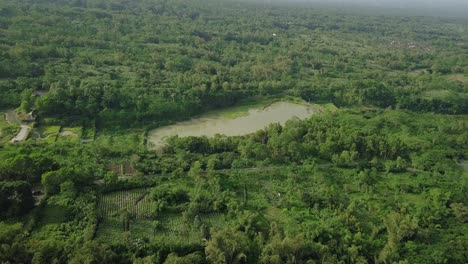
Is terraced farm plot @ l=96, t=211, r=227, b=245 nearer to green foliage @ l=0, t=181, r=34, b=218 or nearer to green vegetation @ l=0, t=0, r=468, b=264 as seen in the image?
green vegetation @ l=0, t=0, r=468, b=264

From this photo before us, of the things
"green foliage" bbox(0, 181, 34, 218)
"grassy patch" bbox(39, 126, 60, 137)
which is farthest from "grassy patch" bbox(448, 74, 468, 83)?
"green foliage" bbox(0, 181, 34, 218)

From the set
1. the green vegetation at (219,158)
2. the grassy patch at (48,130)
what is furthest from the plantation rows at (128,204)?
the grassy patch at (48,130)

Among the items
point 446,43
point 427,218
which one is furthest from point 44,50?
point 446,43

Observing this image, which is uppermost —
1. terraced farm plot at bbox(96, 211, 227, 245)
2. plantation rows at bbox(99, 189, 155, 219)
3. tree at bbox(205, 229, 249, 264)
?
tree at bbox(205, 229, 249, 264)

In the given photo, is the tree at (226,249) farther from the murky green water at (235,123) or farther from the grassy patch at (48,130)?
the grassy patch at (48,130)

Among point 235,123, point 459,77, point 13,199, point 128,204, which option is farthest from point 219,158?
point 459,77

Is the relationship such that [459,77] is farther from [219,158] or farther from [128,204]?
[128,204]
